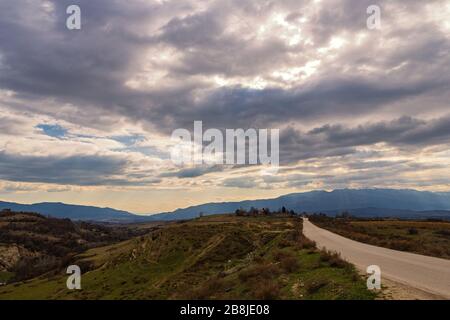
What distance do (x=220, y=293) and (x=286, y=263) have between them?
6.04m

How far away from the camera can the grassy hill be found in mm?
18859

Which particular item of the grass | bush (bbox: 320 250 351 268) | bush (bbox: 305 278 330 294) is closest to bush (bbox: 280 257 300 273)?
bush (bbox: 320 250 351 268)

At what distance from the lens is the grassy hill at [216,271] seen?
742 inches

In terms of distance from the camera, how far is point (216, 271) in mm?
51500

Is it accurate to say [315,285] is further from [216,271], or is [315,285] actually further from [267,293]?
[216,271]

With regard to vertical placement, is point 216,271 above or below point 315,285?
below

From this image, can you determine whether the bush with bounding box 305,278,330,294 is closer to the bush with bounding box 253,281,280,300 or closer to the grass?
the bush with bounding box 253,281,280,300

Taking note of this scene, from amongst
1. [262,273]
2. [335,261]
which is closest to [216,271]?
[262,273]

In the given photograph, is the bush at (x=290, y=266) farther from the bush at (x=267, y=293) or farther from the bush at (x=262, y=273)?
the bush at (x=267, y=293)

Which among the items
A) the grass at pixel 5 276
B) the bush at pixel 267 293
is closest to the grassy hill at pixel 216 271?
the bush at pixel 267 293

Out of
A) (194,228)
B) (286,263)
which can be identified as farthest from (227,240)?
(286,263)
